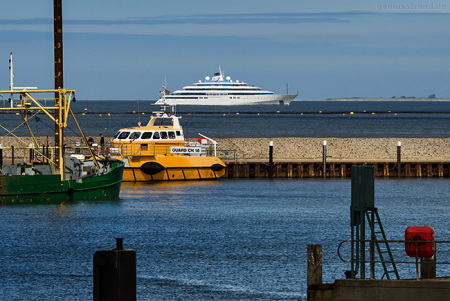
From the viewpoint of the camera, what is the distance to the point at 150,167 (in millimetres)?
46656

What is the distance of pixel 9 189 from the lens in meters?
34.5

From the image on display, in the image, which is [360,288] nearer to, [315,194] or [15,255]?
[15,255]

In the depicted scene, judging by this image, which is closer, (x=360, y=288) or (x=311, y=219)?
(x=360, y=288)

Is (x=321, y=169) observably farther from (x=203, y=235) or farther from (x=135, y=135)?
(x=203, y=235)

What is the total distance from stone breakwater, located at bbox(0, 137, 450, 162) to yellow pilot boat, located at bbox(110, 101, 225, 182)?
31.8 feet

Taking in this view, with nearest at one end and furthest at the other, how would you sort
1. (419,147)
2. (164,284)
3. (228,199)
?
A: (164,284)
(228,199)
(419,147)

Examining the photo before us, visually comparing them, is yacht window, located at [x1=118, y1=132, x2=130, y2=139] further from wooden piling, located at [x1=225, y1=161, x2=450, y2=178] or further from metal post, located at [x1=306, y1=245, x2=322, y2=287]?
metal post, located at [x1=306, y1=245, x2=322, y2=287]

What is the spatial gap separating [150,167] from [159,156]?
89 cm

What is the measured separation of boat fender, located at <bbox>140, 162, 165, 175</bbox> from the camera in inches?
1837

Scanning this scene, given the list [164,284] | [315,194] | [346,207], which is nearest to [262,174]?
[315,194]

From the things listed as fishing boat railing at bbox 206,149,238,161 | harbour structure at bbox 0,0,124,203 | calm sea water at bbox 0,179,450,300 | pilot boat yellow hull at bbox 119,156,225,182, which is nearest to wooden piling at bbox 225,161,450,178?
pilot boat yellow hull at bbox 119,156,225,182

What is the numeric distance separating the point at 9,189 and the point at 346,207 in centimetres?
1472

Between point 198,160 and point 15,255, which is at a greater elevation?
point 198,160

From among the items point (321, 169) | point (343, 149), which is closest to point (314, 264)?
point (321, 169)
